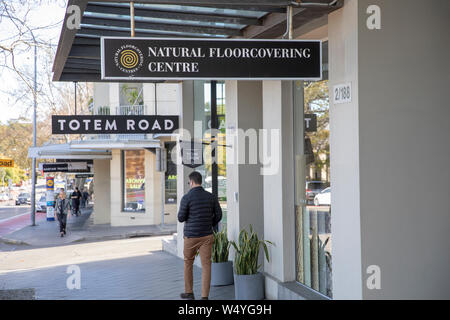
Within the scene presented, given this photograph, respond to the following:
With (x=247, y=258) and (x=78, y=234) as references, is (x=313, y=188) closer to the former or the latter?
(x=247, y=258)

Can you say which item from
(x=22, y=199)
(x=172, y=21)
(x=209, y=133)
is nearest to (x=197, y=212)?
(x=172, y=21)

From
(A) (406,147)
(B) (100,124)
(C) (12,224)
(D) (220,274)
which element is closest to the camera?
(A) (406,147)

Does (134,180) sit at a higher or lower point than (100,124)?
lower

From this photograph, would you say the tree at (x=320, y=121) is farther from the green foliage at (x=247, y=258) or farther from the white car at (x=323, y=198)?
the green foliage at (x=247, y=258)

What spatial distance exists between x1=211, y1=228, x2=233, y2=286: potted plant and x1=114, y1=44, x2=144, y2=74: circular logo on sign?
14.4 ft

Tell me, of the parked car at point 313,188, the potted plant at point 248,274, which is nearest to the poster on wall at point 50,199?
the potted plant at point 248,274

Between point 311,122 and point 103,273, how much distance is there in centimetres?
562

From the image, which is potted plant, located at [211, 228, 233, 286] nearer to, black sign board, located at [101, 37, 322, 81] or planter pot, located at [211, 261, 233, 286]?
planter pot, located at [211, 261, 233, 286]

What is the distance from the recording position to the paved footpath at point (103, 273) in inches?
324

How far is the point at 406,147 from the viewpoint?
5.07m

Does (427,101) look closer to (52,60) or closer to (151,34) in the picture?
(151,34)

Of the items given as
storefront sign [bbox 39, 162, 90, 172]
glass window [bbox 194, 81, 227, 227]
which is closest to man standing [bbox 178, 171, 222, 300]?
glass window [bbox 194, 81, 227, 227]

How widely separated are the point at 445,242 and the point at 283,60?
2404 millimetres

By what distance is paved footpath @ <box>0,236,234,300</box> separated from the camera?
824 centimetres
